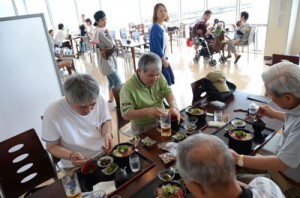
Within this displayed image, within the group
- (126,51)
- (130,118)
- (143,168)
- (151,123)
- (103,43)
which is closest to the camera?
(143,168)

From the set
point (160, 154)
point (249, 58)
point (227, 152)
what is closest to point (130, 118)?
point (160, 154)

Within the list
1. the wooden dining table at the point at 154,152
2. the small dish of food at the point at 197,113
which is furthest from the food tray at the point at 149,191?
the small dish of food at the point at 197,113

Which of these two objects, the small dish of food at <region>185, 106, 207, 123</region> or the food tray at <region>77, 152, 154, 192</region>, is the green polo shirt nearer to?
the small dish of food at <region>185, 106, 207, 123</region>

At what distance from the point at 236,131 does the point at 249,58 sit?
5518mm

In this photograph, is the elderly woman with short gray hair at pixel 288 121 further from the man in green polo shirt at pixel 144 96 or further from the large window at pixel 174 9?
the large window at pixel 174 9

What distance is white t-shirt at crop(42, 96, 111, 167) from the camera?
1.54m

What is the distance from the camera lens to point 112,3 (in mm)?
10969

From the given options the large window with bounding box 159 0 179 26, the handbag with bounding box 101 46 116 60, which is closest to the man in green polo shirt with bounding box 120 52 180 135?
the handbag with bounding box 101 46 116 60

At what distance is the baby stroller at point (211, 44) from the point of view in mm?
5859

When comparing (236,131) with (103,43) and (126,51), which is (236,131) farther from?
(126,51)

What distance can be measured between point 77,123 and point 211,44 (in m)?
5.16

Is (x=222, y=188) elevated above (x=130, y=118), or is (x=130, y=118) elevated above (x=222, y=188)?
(x=222, y=188)

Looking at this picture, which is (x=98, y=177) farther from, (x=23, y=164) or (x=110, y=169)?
(x=23, y=164)

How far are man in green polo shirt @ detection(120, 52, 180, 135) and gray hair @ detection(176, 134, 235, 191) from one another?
926mm
